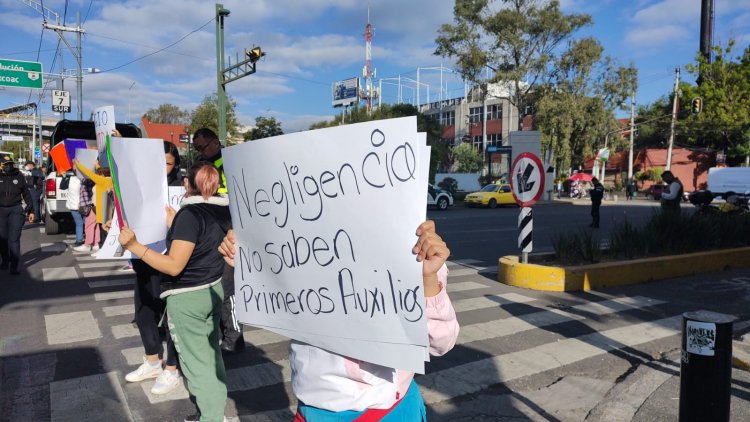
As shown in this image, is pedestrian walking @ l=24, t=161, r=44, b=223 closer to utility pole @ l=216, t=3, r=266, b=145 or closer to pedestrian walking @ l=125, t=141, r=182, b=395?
utility pole @ l=216, t=3, r=266, b=145

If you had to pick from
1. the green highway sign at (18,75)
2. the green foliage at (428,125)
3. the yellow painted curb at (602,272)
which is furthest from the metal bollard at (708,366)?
the green foliage at (428,125)

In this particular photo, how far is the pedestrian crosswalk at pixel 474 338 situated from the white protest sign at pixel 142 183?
4.55 ft

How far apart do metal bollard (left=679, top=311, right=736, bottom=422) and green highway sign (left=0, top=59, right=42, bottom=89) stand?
2511 cm

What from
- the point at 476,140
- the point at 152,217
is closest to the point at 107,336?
the point at 152,217

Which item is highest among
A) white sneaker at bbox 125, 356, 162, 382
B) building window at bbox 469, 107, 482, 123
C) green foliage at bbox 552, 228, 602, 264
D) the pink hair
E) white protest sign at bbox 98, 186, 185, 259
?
building window at bbox 469, 107, 482, 123

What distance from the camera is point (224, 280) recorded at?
3.77 meters

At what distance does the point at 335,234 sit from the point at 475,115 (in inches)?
2784

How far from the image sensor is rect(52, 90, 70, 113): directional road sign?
28.3 m

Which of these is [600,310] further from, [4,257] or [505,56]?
[505,56]

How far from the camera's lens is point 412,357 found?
5.51 ft

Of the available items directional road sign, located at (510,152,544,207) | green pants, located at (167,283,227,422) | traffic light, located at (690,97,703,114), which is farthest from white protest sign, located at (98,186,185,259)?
traffic light, located at (690,97,703,114)

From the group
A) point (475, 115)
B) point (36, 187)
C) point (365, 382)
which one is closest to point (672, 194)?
point (365, 382)

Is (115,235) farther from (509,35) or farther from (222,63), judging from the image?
(509,35)

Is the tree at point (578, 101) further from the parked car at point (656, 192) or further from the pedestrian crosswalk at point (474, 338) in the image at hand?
the pedestrian crosswalk at point (474, 338)
